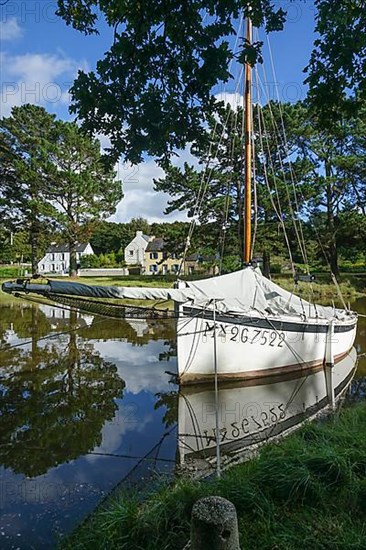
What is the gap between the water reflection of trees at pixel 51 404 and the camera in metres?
5.26

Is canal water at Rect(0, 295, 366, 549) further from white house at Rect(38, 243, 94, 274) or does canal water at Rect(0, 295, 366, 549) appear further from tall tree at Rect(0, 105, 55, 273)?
white house at Rect(38, 243, 94, 274)

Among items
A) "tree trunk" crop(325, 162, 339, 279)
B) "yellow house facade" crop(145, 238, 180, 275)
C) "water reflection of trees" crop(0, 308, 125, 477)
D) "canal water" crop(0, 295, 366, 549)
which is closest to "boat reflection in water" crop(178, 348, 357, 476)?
"canal water" crop(0, 295, 366, 549)

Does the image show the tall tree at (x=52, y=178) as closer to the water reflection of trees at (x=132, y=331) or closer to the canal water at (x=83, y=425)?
the water reflection of trees at (x=132, y=331)

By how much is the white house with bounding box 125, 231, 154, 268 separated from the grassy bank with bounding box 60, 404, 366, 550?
187 ft

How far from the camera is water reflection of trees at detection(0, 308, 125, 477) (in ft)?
17.3

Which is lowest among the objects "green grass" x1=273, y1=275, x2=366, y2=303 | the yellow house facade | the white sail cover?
"green grass" x1=273, y1=275, x2=366, y2=303

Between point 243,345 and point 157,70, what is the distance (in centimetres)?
573

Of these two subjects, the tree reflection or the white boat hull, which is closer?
the tree reflection

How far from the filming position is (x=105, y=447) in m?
5.46

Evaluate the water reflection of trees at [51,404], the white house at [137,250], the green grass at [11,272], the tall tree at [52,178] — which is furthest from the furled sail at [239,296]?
the white house at [137,250]

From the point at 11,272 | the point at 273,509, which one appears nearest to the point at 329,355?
the point at 273,509

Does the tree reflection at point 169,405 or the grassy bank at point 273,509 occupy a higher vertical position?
the grassy bank at point 273,509

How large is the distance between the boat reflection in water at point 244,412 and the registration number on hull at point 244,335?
88cm

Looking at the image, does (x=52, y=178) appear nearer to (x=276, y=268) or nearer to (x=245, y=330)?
(x=276, y=268)
